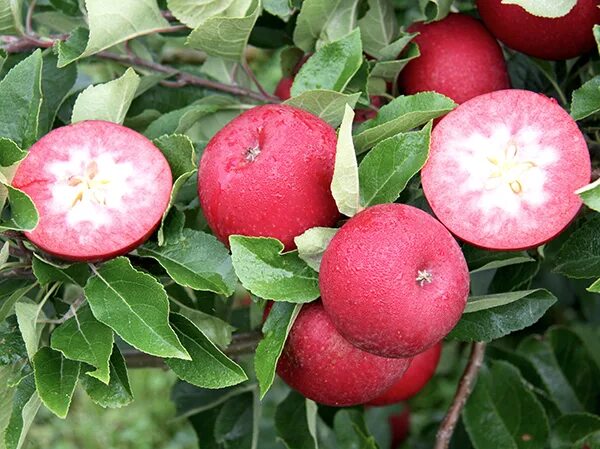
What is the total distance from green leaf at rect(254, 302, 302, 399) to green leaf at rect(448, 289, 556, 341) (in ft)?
0.57

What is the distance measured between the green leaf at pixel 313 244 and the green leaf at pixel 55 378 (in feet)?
0.72

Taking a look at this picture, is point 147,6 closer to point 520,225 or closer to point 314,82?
point 314,82

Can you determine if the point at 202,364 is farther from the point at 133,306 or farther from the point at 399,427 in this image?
the point at 399,427

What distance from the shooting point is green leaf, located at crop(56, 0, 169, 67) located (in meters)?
0.92

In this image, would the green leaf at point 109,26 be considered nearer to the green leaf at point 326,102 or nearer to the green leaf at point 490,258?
the green leaf at point 326,102

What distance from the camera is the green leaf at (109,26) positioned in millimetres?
919

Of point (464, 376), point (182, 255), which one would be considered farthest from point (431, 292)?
point (464, 376)

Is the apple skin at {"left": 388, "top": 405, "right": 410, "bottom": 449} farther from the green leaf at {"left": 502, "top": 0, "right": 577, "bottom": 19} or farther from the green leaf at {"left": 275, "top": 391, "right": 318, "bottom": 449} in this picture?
the green leaf at {"left": 502, "top": 0, "right": 577, "bottom": 19}

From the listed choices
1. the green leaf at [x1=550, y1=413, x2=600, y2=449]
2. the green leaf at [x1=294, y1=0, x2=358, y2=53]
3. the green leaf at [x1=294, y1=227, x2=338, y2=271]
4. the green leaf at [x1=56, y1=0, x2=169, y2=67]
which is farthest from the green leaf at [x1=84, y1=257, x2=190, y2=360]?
the green leaf at [x1=550, y1=413, x2=600, y2=449]

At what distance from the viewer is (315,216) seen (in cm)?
81

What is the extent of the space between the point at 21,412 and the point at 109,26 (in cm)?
38

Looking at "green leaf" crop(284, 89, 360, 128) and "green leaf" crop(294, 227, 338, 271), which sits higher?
"green leaf" crop(284, 89, 360, 128)

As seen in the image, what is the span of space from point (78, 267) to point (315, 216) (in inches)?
8.9

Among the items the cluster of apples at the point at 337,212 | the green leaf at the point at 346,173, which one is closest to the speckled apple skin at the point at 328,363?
Answer: the cluster of apples at the point at 337,212
